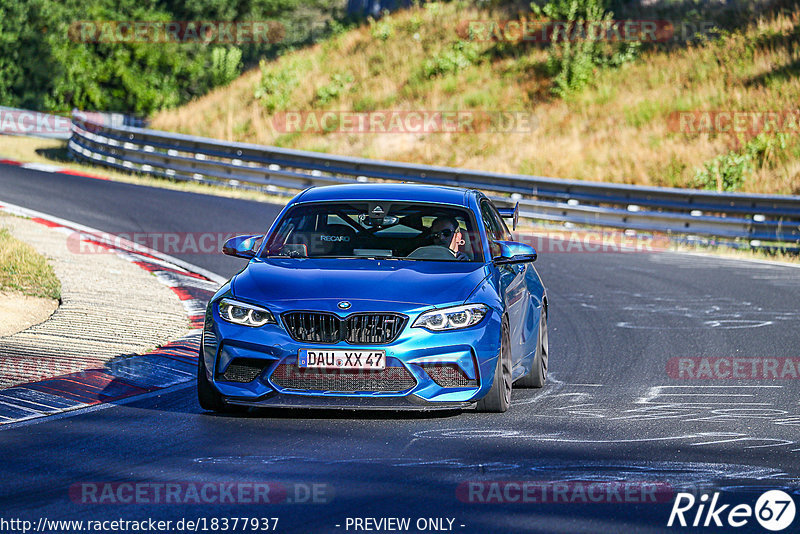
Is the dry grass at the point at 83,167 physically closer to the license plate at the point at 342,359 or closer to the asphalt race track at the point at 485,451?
the asphalt race track at the point at 485,451

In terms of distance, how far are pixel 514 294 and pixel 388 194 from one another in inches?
49.7

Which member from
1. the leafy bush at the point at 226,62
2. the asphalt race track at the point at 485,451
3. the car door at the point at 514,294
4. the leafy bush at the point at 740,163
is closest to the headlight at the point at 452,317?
the car door at the point at 514,294

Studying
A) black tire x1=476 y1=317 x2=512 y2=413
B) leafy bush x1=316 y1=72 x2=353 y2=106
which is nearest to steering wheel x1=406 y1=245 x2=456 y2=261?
black tire x1=476 y1=317 x2=512 y2=413

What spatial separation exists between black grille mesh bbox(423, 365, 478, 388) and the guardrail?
14.2 metres

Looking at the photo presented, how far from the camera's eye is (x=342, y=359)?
7.61 meters

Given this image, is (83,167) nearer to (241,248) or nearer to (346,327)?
(241,248)

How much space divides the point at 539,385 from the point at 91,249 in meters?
8.77

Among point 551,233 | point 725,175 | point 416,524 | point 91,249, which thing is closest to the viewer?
point 416,524

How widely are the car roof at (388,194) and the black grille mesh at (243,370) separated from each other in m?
1.92

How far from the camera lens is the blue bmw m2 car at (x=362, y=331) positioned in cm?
766

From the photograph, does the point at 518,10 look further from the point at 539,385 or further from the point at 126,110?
the point at 539,385

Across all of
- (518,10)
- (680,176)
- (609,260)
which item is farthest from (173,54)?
(609,260)

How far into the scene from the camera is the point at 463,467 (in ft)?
21.6

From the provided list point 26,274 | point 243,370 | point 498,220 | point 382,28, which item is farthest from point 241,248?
point 382,28
